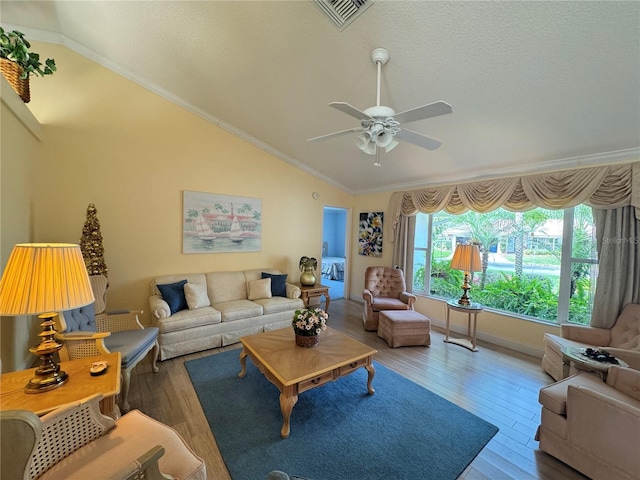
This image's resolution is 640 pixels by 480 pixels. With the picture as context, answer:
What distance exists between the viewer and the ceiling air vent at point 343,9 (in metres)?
1.91

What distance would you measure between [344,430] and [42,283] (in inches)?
85.7

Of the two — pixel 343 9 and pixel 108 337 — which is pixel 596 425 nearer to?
pixel 343 9

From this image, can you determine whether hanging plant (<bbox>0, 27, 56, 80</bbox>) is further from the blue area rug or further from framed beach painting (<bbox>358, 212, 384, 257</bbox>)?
framed beach painting (<bbox>358, 212, 384, 257</bbox>)

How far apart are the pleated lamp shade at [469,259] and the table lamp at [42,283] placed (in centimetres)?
385

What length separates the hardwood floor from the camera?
1769mm

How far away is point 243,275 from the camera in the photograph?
4.25 m

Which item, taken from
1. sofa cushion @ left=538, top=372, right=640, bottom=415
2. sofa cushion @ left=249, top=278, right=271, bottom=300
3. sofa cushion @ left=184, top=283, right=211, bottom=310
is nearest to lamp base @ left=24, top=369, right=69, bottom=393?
sofa cushion @ left=184, top=283, right=211, bottom=310

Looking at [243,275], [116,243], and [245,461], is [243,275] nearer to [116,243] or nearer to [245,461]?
[116,243]

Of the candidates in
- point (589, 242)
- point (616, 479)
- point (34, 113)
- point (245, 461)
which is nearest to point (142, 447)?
point (245, 461)

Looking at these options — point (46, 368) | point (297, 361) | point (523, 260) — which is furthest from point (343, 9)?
point (523, 260)

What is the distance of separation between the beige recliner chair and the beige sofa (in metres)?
3.23

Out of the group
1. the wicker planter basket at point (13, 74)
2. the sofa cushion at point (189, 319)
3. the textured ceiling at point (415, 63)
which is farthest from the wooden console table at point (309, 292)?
the wicker planter basket at point (13, 74)

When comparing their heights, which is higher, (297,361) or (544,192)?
(544,192)

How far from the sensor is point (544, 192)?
3.19 m
